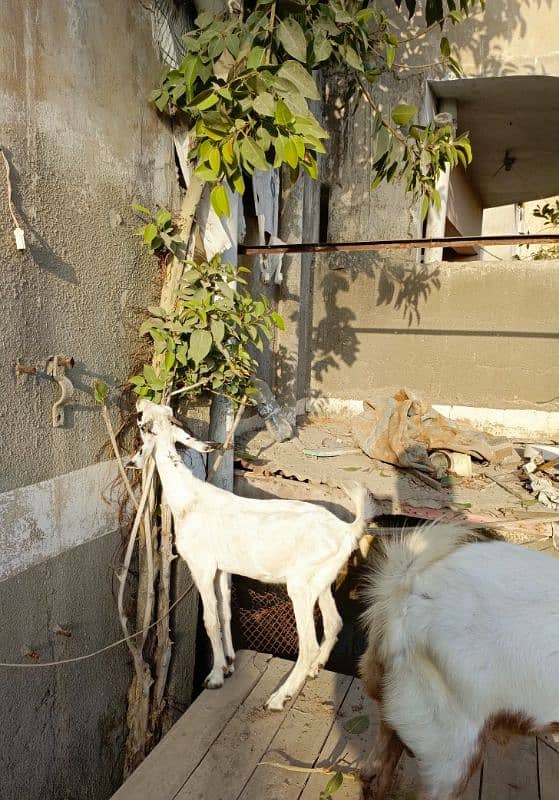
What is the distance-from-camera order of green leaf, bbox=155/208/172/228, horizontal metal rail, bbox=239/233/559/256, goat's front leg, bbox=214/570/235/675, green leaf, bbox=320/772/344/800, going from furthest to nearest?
1. horizontal metal rail, bbox=239/233/559/256
2. green leaf, bbox=155/208/172/228
3. goat's front leg, bbox=214/570/235/675
4. green leaf, bbox=320/772/344/800

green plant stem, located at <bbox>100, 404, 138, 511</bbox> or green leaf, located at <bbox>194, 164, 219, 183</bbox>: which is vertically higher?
green leaf, located at <bbox>194, 164, 219, 183</bbox>

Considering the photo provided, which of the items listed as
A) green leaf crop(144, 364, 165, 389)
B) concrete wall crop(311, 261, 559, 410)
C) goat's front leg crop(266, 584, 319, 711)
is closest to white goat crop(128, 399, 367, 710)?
goat's front leg crop(266, 584, 319, 711)

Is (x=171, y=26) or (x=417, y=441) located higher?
(x=171, y=26)

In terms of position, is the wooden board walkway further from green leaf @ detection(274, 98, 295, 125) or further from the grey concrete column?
the grey concrete column

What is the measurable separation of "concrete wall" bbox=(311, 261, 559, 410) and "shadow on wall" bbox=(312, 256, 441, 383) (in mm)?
11

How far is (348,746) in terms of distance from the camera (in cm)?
252

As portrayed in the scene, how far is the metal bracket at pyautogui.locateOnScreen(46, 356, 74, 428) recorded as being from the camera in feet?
8.18

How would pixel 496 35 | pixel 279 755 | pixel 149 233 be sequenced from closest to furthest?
pixel 279 755
pixel 149 233
pixel 496 35

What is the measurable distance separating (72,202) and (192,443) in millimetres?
1262

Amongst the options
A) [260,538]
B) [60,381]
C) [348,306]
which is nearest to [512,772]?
[260,538]

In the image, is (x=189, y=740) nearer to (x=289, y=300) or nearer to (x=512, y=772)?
(x=512, y=772)

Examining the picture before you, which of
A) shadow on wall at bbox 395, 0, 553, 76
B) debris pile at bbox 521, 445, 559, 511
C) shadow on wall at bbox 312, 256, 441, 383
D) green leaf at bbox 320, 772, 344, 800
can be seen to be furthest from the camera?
shadow on wall at bbox 312, 256, 441, 383

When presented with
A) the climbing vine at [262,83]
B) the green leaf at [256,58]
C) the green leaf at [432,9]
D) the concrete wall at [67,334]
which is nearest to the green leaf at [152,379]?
the concrete wall at [67,334]

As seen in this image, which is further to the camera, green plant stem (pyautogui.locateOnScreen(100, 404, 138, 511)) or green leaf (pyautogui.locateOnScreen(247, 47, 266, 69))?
green plant stem (pyautogui.locateOnScreen(100, 404, 138, 511))
